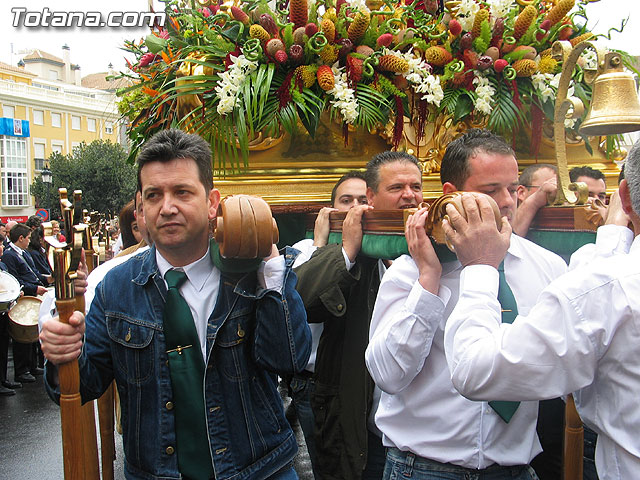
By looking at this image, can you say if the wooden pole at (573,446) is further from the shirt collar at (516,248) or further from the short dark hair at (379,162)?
the short dark hair at (379,162)

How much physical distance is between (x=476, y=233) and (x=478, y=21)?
2.44m

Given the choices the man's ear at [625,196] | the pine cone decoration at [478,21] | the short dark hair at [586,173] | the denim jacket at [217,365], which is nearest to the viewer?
the man's ear at [625,196]

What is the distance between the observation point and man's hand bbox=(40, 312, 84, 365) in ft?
6.05

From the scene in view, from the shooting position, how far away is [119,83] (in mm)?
5031

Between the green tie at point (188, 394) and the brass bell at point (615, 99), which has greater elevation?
the brass bell at point (615, 99)

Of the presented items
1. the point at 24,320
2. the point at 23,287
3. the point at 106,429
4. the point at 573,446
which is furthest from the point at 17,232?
the point at 573,446

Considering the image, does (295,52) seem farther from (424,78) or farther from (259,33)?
(424,78)

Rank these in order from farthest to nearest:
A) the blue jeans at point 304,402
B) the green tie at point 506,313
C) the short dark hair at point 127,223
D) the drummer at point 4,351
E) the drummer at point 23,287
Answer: the drummer at point 23,287 < the drummer at point 4,351 < the short dark hair at point 127,223 < the blue jeans at point 304,402 < the green tie at point 506,313

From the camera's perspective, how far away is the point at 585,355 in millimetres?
1459

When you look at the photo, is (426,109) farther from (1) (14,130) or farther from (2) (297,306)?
(1) (14,130)

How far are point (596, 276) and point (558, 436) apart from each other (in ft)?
3.95

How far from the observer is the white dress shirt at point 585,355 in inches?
56.7

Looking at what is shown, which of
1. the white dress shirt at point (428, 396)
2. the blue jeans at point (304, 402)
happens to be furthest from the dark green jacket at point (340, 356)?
the white dress shirt at point (428, 396)

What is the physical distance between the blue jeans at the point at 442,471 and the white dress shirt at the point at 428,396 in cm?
2
